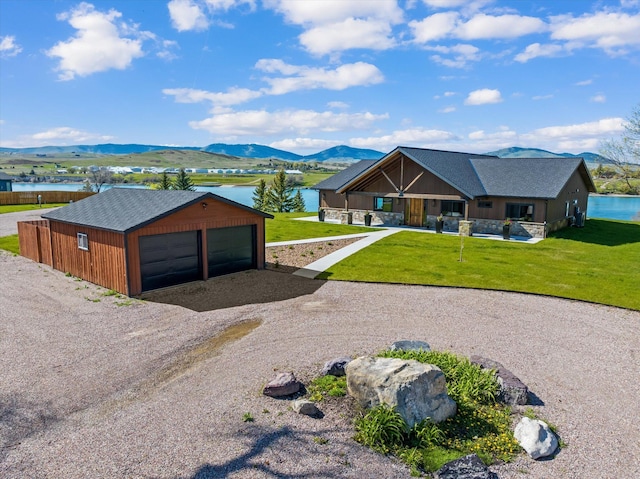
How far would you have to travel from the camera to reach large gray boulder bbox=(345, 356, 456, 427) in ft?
25.0

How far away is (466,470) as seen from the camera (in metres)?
6.38

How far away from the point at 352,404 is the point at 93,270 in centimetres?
1274

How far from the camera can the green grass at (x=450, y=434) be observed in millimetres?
6969

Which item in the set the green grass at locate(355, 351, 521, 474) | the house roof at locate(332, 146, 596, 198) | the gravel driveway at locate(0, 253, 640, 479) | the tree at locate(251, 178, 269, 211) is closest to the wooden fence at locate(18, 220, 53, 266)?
the gravel driveway at locate(0, 253, 640, 479)

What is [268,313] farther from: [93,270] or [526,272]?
[526,272]

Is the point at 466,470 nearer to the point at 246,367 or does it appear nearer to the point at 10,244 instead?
the point at 246,367

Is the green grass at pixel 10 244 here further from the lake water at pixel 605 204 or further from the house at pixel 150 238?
the lake water at pixel 605 204

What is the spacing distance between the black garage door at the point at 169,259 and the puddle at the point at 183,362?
497 centimetres

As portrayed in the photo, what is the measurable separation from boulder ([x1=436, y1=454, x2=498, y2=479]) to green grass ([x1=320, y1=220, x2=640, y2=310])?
10.8 m

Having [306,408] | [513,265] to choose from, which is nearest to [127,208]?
[306,408]

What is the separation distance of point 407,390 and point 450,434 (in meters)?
1.05

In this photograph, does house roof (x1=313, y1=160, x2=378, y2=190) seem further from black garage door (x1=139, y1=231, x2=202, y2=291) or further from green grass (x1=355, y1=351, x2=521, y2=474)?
green grass (x1=355, y1=351, x2=521, y2=474)

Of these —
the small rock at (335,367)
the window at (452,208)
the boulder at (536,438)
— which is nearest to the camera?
the boulder at (536,438)

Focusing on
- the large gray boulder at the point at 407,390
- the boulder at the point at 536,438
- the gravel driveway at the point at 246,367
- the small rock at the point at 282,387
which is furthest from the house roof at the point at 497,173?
the small rock at the point at 282,387
